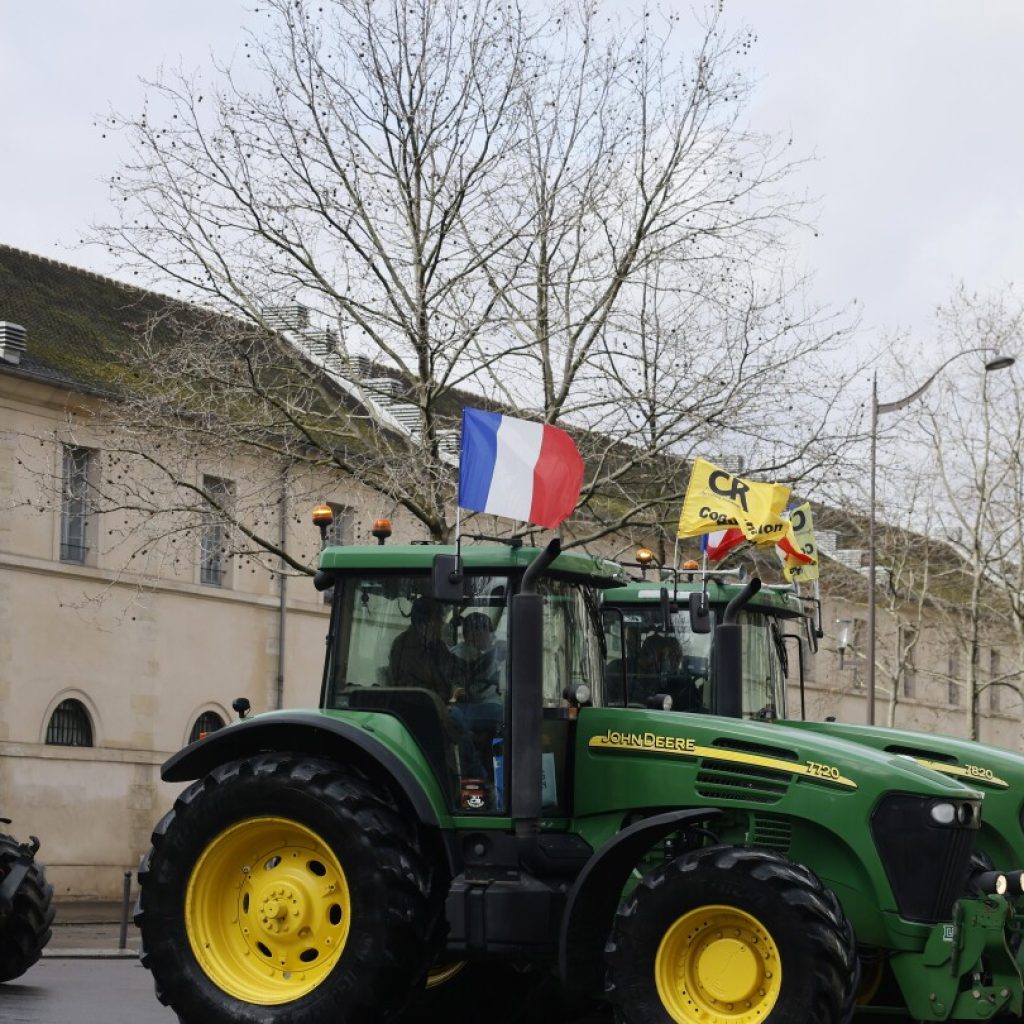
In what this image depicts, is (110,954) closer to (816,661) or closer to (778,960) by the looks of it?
(778,960)

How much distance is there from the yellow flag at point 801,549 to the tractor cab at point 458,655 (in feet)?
20.3

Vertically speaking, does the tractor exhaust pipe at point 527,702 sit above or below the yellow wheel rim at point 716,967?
above

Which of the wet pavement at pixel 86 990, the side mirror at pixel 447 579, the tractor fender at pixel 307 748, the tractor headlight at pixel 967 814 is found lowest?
the wet pavement at pixel 86 990

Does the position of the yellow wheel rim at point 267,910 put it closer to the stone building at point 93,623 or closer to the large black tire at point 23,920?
the large black tire at point 23,920

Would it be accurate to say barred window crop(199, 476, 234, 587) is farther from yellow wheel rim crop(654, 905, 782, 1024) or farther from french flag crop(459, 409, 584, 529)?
yellow wheel rim crop(654, 905, 782, 1024)

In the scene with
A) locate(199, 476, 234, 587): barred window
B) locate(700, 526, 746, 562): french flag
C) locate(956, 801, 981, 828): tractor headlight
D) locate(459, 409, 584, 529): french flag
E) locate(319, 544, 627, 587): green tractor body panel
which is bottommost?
locate(956, 801, 981, 828): tractor headlight

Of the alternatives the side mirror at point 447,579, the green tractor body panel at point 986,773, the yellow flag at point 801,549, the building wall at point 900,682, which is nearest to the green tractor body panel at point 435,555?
the side mirror at point 447,579

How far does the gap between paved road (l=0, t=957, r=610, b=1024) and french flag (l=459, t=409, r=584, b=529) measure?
3.29 metres

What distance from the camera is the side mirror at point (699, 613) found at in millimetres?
13375

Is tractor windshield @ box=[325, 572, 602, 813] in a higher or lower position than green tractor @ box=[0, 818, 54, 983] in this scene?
higher

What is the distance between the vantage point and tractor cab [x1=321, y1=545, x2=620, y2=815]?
33.5 feet

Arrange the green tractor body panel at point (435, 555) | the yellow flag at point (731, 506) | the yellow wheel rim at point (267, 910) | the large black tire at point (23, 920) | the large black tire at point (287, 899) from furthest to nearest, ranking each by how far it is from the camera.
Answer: the yellow flag at point (731, 506), the large black tire at point (23, 920), the green tractor body panel at point (435, 555), the yellow wheel rim at point (267, 910), the large black tire at point (287, 899)

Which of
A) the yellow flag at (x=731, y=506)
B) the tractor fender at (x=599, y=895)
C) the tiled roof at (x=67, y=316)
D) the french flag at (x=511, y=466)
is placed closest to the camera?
the tractor fender at (x=599, y=895)

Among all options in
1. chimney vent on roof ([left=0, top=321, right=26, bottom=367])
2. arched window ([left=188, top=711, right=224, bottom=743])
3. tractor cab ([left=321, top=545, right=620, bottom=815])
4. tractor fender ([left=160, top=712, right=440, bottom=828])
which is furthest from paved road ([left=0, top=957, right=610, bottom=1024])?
arched window ([left=188, top=711, right=224, bottom=743])
